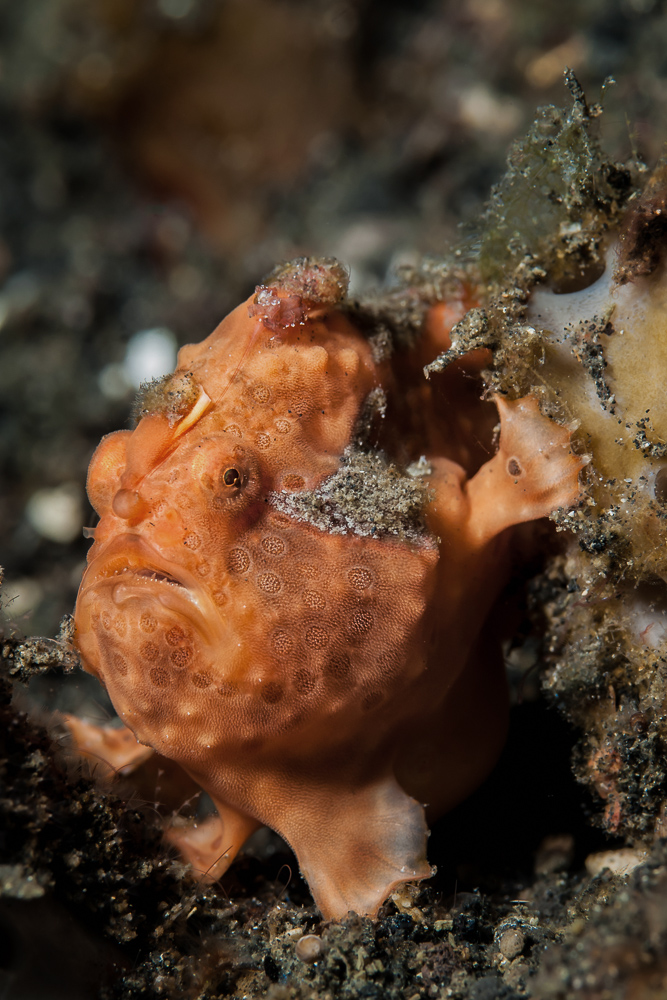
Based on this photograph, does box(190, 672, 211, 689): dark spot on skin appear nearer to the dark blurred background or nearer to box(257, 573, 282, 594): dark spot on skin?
box(257, 573, 282, 594): dark spot on skin

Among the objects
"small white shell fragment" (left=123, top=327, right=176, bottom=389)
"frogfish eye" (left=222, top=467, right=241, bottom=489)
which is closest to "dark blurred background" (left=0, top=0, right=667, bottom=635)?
"small white shell fragment" (left=123, top=327, right=176, bottom=389)

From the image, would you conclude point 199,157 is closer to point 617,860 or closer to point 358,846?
point 358,846

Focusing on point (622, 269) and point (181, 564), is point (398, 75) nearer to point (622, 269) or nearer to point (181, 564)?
point (622, 269)

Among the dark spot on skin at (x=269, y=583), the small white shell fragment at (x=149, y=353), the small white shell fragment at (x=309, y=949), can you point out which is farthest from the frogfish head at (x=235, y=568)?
the small white shell fragment at (x=149, y=353)

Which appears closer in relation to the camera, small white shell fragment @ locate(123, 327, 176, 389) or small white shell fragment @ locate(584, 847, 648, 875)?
small white shell fragment @ locate(584, 847, 648, 875)

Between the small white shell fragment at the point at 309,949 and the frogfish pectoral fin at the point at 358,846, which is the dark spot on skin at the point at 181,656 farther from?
the small white shell fragment at the point at 309,949

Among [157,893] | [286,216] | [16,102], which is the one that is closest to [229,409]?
[157,893]

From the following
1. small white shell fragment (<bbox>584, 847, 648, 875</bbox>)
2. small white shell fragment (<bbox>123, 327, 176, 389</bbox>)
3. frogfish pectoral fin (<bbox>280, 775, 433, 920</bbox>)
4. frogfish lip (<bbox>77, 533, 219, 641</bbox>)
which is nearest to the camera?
frogfish lip (<bbox>77, 533, 219, 641</bbox>)

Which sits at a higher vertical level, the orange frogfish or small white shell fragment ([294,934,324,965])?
the orange frogfish

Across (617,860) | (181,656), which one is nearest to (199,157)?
(181,656)

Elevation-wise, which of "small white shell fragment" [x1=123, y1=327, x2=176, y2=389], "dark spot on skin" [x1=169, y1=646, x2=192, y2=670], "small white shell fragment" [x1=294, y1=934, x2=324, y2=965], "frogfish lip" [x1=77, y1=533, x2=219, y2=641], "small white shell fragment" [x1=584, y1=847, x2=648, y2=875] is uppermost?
"small white shell fragment" [x1=123, y1=327, x2=176, y2=389]
